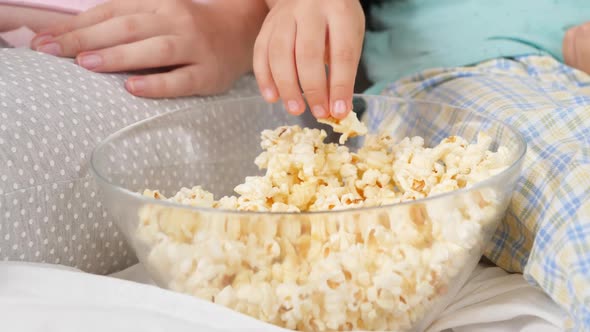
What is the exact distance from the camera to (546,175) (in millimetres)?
676

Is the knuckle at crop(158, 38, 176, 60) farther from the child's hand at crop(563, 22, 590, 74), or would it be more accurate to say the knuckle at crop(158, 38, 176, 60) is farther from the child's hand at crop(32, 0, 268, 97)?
the child's hand at crop(563, 22, 590, 74)

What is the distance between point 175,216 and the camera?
0.53 meters

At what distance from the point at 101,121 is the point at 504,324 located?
46 centimetres

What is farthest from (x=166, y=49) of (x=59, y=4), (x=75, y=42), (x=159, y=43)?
(x=59, y=4)

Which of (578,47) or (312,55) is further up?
(312,55)

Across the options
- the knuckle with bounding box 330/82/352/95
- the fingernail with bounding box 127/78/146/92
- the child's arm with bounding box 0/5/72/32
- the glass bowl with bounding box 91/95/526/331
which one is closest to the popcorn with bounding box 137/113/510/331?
the glass bowl with bounding box 91/95/526/331

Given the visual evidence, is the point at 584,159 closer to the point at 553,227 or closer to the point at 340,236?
the point at 553,227

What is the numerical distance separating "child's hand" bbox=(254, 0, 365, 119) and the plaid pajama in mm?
202

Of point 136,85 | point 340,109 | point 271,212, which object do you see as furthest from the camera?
point 136,85

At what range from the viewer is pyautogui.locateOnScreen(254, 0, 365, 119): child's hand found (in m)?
0.67

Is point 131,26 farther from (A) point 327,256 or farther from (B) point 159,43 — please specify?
(A) point 327,256

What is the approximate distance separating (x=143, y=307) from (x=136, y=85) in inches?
13.3

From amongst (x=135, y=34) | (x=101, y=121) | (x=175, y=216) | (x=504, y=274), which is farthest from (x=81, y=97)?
(x=504, y=274)

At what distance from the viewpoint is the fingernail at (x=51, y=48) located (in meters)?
0.84
